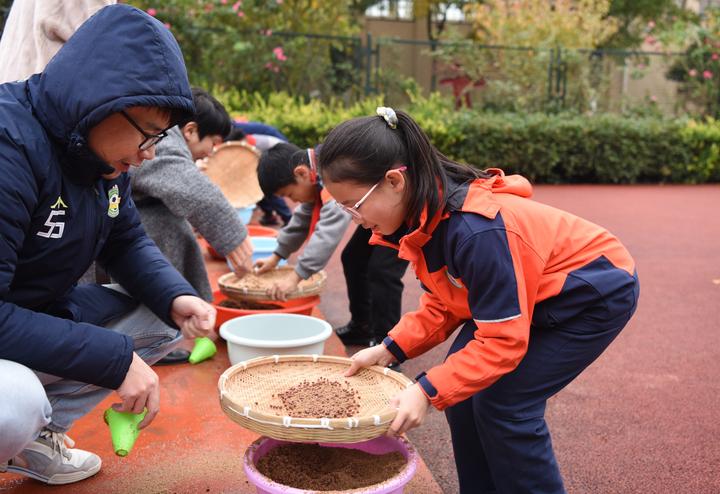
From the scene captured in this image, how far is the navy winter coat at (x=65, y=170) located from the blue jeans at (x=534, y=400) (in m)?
0.95

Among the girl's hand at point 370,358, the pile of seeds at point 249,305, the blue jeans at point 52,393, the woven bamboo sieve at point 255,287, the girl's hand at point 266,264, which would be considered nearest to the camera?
the blue jeans at point 52,393

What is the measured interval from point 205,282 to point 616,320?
2.20 meters

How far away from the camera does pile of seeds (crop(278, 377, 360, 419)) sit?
6.59 ft

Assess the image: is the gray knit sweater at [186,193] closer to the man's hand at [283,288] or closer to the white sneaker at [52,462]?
the man's hand at [283,288]

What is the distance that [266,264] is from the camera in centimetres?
410

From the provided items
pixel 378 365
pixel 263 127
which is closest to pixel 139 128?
pixel 378 365

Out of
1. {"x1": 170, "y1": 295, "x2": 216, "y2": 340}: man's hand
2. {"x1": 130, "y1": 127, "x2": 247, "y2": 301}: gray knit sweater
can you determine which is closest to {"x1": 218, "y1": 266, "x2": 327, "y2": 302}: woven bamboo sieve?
{"x1": 130, "y1": 127, "x2": 247, "y2": 301}: gray knit sweater

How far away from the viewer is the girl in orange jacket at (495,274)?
1.87 meters

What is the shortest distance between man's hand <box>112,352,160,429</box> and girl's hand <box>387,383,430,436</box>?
0.60m

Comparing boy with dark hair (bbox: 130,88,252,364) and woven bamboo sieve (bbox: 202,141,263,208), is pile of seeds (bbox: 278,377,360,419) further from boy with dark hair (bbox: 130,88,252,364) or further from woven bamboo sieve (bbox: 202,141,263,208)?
woven bamboo sieve (bbox: 202,141,263,208)

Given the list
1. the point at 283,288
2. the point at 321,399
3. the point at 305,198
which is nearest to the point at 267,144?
the point at 305,198

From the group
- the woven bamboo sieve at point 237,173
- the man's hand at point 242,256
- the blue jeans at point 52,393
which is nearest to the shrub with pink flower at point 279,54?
the woven bamboo sieve at point 237,173

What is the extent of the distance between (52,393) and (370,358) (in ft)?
2.93

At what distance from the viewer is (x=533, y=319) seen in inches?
81.0
